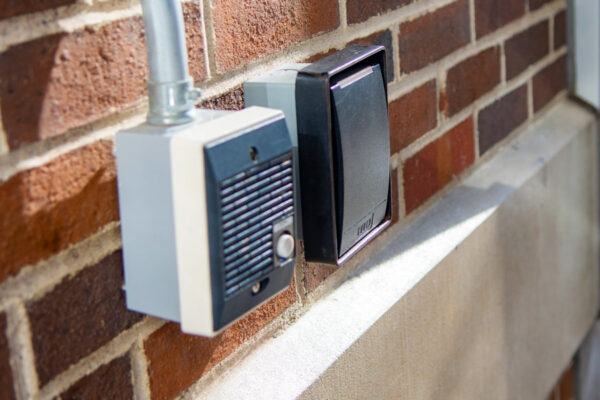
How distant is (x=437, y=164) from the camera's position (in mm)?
1188

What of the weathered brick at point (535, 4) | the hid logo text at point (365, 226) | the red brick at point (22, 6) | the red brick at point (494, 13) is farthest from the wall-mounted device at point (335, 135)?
the weathered brick at point (535, 4)

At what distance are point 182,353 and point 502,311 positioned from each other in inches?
28.2

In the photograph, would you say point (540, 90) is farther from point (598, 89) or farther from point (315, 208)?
point (315, 208)

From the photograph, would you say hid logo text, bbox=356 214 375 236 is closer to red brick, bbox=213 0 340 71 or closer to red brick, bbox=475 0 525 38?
red brick, bbox=213 0 340 71

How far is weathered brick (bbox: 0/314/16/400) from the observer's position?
54 cm

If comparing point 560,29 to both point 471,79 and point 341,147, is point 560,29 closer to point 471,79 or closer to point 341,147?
point 471,79

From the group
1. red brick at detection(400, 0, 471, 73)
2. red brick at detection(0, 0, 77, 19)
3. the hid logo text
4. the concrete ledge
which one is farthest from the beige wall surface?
red brick at detection(0, 0, 77, 19)

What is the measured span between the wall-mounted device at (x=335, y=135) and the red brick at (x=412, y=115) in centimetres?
23

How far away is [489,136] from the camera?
1360mm

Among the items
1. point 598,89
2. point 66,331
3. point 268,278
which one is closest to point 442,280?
point 268,278

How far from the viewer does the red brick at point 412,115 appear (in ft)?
3.39

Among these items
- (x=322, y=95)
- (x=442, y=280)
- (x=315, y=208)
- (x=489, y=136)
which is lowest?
(x=442, y=280)

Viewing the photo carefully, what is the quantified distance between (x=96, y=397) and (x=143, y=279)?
0.32 ft

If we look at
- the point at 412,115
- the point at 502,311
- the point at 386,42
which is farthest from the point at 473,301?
the point at 386,42
